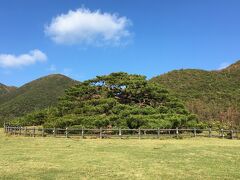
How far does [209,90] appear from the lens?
73500mm

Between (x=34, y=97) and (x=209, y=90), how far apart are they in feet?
188

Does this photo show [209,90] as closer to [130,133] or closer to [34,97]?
[130,133]

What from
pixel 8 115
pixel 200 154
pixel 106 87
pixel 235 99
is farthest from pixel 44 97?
pixel 200 154

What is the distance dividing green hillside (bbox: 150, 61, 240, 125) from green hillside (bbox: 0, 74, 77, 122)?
33035 mm

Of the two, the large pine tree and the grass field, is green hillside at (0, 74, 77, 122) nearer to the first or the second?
the large pine tree

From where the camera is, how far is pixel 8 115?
299ft

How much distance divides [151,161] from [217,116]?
39233 millimetres

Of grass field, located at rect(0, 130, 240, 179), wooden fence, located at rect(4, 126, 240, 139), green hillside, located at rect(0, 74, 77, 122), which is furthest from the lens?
green hillside, located at rect(0, 74, 77, 122)

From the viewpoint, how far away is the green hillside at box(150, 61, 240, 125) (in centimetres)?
5522

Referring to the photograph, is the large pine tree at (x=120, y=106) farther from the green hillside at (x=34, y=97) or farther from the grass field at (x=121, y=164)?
the green hillside at (x=34, y=97)

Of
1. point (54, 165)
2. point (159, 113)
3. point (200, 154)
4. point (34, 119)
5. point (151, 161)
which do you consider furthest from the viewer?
point (34, 119)

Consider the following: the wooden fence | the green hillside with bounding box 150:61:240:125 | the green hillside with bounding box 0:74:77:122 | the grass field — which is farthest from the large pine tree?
the green hillside with bounding box 0:74:77:122

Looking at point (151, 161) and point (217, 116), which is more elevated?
point (217, 116)

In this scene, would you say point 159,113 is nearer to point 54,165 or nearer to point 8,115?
point 54,165
